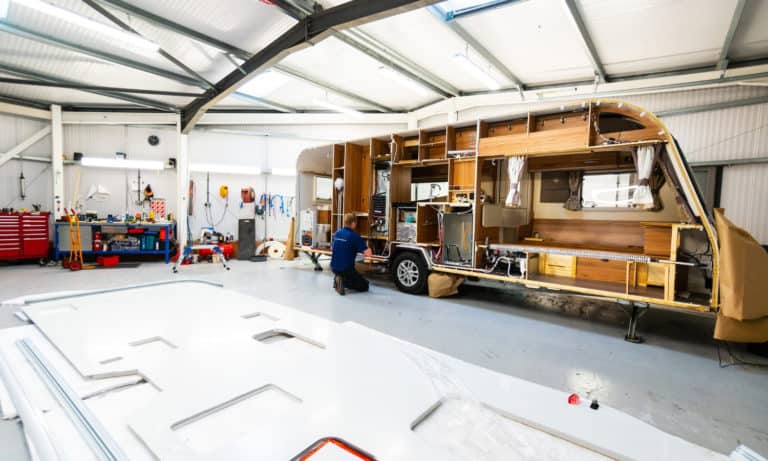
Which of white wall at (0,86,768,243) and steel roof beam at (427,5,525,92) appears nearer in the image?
steel roof beam at (427,5,525,92)

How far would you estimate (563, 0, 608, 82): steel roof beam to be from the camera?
177 inches

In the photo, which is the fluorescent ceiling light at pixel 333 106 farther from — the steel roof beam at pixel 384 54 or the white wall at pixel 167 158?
the steel roof beam at pixel 384 54

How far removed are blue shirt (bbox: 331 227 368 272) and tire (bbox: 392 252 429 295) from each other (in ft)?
2.58

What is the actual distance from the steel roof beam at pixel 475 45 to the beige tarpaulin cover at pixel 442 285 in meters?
3.99

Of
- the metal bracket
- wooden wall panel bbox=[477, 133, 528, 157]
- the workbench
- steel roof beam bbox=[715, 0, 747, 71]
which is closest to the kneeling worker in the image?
wooden wall panel bbox=[477, 133, 528, 157]

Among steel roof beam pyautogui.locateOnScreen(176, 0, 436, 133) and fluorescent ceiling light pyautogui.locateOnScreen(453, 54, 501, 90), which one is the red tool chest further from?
fluorescent ceiling light pyautogui.locateOnScreen(453, 54, 501, 90)

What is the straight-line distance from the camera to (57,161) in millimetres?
8219

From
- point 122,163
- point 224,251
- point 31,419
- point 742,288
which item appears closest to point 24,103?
point 122,163

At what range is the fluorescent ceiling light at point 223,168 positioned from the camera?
379 inches

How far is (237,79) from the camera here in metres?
6.51

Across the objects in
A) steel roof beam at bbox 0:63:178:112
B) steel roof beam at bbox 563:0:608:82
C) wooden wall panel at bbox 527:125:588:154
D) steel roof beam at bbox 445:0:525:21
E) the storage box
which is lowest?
the storage box

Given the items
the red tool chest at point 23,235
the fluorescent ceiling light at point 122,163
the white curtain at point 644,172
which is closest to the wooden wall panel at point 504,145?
the white curtain at point 644,172

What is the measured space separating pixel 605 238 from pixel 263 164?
933 cm

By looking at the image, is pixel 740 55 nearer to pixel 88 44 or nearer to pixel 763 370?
pixel 763 370
